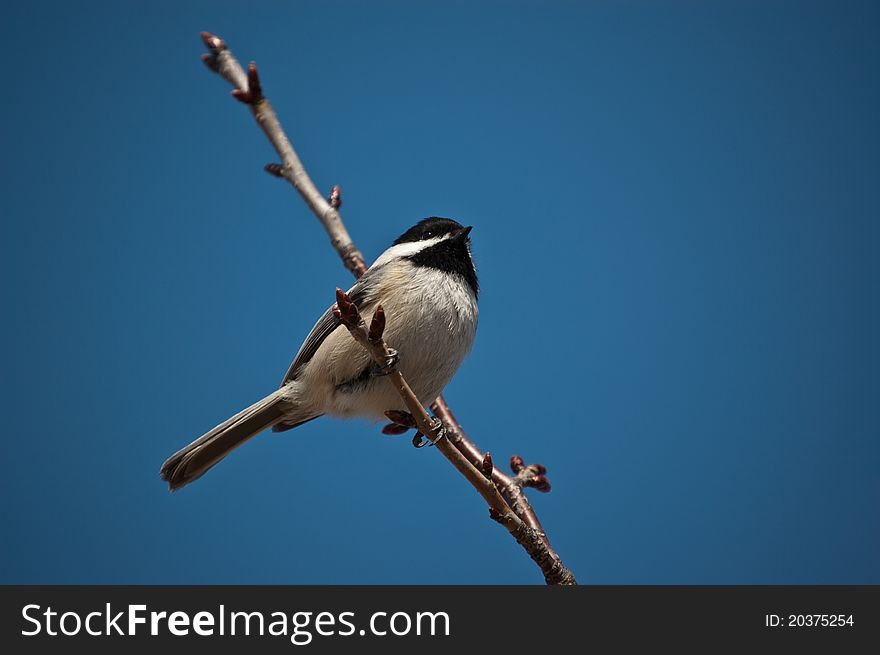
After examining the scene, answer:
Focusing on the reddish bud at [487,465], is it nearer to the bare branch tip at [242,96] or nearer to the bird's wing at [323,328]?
the bird's wing at [323,328]

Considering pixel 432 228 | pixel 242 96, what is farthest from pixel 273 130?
pixel 432 228

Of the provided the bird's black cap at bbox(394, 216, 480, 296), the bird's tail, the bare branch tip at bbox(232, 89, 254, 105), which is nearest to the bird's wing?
the bird's tail

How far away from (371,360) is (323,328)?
0.49 meters

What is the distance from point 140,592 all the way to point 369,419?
1.48 metres

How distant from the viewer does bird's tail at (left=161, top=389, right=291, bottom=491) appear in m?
3.94

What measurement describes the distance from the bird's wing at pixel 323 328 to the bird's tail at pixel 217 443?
174 mm

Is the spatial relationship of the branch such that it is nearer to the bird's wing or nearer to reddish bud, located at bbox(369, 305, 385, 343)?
reddish bud, located at bbox(369, 305, 385, 343)

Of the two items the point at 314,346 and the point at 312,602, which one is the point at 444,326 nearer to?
the point at 314,346

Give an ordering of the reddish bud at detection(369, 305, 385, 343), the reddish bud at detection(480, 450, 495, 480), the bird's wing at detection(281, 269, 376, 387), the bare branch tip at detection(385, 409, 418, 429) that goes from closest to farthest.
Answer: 1. the reddish bud at detection(369, 305, 385, 343)
2. the reddish bud at detection(480, 450, 495, 480)
3. the bare branch tip at detection(385, 409, 418, 429)
4. the bird's wing at detection(281, 269, 376, 387)

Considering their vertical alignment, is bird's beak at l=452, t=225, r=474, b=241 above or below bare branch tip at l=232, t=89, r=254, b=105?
below

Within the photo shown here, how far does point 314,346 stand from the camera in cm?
419

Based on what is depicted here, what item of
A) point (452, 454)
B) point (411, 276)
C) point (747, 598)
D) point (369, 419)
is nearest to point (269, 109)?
point (411, 276)

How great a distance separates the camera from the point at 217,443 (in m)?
4.00

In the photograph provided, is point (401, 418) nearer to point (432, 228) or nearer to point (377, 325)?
point (377, 325)
